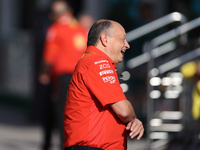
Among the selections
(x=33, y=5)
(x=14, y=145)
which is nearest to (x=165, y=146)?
(x=14, y=145)

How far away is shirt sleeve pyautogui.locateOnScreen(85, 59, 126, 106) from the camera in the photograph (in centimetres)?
309

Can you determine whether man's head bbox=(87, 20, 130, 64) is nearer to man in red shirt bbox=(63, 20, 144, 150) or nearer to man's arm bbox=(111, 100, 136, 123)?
man in red shirt bbox=(63, 20, 144, 150)

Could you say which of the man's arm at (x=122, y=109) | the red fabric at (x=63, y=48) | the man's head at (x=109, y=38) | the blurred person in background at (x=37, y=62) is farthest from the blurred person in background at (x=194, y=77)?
the blurred person in background at (x=37, y=62)

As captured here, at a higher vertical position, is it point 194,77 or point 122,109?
point 194,77

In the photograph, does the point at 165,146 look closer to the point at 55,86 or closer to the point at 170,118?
the point at 170,118

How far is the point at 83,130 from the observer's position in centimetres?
317

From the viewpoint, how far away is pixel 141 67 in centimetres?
812

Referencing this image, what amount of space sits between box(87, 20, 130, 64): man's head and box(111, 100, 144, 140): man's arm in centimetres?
38

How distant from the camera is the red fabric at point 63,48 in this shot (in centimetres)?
650

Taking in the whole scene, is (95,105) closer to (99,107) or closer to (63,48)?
(99,107)

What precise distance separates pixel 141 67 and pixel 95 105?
16.4ft

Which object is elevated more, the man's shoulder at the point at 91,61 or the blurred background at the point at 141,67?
the blurred background at the point at 141,67

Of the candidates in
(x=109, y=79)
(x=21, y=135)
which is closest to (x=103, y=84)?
(x=109, y=79)

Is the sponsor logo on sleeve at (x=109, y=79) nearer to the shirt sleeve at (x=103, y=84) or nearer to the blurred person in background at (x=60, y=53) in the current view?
the shirt sleeve at (x=103, y=84)
